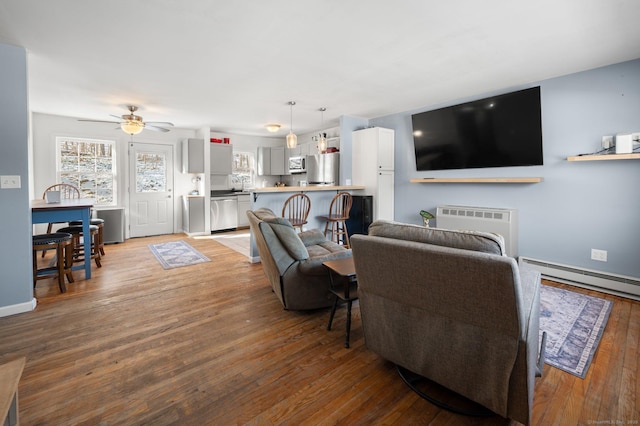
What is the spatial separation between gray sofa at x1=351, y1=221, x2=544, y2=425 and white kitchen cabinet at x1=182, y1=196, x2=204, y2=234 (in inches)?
219

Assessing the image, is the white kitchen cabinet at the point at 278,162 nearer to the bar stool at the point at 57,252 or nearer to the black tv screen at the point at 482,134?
the black tv screen at the point at 482,134

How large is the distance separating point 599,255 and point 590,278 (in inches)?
10.7

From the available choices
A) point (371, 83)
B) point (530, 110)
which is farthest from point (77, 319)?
point (530, 110)

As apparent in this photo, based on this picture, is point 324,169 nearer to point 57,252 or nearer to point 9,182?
point 57,252

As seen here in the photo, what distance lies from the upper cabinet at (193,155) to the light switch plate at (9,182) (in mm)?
3859

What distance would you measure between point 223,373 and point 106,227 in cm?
508

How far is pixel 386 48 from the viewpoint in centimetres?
272

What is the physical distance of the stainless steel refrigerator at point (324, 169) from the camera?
5.77 meters

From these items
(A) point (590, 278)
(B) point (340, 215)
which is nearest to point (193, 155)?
(B) point (340, 215)

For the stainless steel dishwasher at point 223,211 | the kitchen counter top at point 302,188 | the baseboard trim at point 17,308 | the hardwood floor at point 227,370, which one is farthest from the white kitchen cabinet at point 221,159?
the baseboard trim at point 17,308

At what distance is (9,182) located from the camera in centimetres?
261

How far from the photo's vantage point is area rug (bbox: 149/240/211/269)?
430cm

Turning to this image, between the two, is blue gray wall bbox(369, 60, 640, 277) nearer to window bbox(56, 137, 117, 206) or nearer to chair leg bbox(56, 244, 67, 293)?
chair leg bbox(56, 244, 67, 293)

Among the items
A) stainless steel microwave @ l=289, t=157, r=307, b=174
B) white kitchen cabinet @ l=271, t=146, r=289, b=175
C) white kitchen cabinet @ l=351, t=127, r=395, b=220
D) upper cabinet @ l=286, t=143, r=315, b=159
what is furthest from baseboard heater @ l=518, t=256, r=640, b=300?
white kitchen cabinet @ l=271, t=146, r=289, b=175
